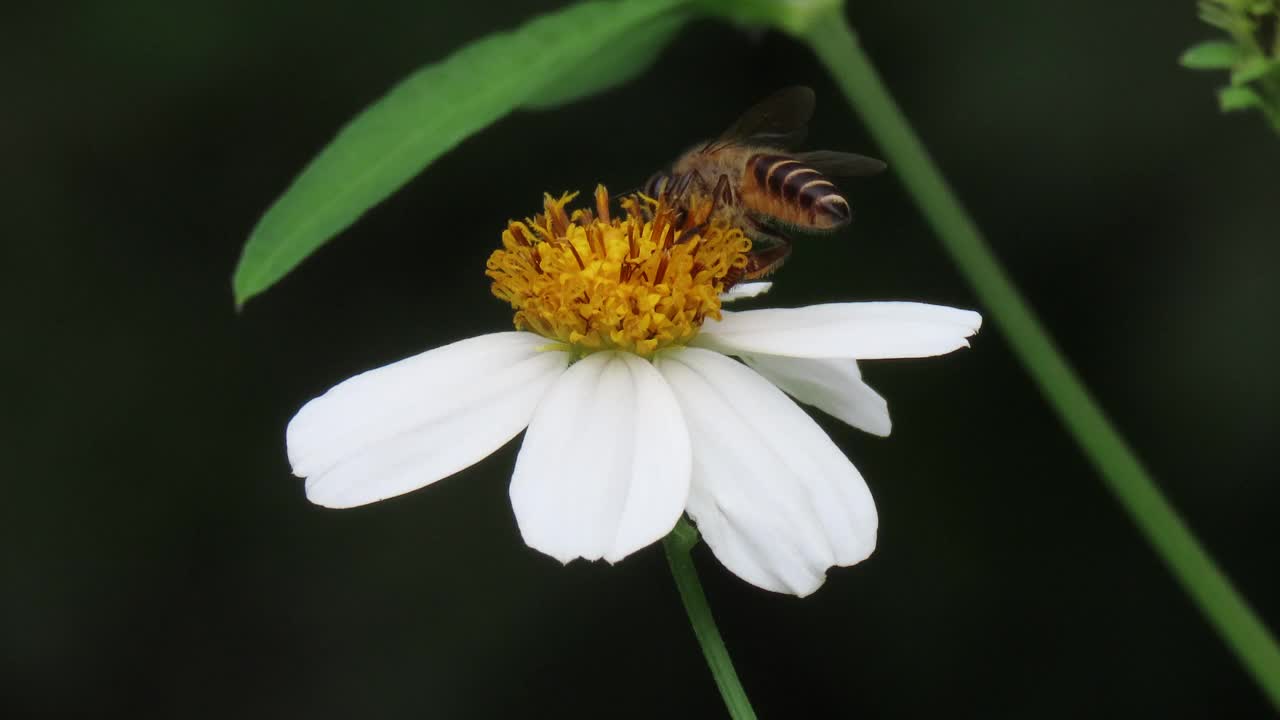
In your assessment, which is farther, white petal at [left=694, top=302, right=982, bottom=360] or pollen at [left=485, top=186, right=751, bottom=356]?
pollen at [left=485, top=186, right=751, bottom=356]

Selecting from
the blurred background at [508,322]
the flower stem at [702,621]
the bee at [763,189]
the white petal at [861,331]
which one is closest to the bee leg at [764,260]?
the bee at [763,189]

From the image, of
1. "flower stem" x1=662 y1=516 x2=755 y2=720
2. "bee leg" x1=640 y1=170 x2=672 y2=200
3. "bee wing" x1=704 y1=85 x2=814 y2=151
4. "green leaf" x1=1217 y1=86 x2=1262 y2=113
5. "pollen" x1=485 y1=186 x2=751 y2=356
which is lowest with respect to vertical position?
"flower stem" x1=662 y1=516 x2=755 y2=720

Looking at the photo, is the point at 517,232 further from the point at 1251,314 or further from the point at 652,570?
the point at 1251,314

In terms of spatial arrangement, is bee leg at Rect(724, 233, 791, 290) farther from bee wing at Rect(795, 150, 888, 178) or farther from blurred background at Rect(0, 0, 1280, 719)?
blurred background at Rect(0, 0, 1280, 719)

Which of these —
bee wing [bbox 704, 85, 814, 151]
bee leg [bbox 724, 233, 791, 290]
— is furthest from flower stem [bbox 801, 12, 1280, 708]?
bee leg [bbox 724, 233, 791, 290]

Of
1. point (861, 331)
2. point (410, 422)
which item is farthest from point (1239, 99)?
point (410, 422)

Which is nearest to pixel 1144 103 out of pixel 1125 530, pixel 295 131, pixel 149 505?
pixel 1125 530

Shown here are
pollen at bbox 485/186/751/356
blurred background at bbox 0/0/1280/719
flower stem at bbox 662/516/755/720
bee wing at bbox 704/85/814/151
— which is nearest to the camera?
flower stem at bbox 662/516/755/720

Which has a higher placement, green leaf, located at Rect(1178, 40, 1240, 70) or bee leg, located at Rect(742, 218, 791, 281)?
bee leg, located at Rect(742, 218, 791, 281)
